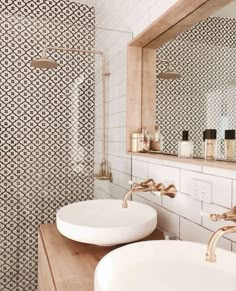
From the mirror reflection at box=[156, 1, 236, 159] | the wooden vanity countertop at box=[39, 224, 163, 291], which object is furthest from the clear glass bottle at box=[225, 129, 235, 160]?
the wooden vanity countertop at box=[39, 224, 163, 291]

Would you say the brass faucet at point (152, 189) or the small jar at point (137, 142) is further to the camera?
the small jar at point (137, 142)

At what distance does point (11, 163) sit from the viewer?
228 centimetres

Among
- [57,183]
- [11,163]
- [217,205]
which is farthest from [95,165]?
[217,205]

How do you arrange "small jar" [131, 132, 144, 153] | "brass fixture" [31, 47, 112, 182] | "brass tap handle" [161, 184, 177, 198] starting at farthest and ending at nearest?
"brass fixture" [31, 47, 112, 182] < "small jar" [131, 132, 144, 153] < "brass tap handle" [161, 184, 177, 198]

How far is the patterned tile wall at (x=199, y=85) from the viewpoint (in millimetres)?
1129

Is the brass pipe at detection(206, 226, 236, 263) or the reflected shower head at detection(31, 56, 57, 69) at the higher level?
the reflected shower head at detection(31, 56, 57, 69)

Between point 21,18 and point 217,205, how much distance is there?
6.92 ft

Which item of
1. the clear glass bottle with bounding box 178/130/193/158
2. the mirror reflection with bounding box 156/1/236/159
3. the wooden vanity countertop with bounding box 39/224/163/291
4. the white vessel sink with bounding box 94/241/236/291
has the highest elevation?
the mirror reflection with bounding box 156/1/236/159

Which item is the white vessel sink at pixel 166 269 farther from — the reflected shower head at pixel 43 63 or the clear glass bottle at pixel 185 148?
the reflected shower head at pixel 43 63

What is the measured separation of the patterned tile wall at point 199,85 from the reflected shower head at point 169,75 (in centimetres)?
2

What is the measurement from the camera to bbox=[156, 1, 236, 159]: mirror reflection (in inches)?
43.5

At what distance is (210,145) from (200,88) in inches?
12.9

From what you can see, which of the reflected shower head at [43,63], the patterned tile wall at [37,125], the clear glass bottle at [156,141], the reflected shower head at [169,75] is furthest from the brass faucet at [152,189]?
the reflected shower head at [43,63]

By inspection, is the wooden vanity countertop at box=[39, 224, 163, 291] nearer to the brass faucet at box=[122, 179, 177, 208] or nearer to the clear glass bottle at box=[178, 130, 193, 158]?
the brass faucet at box=[122, 179, 177, 208]
